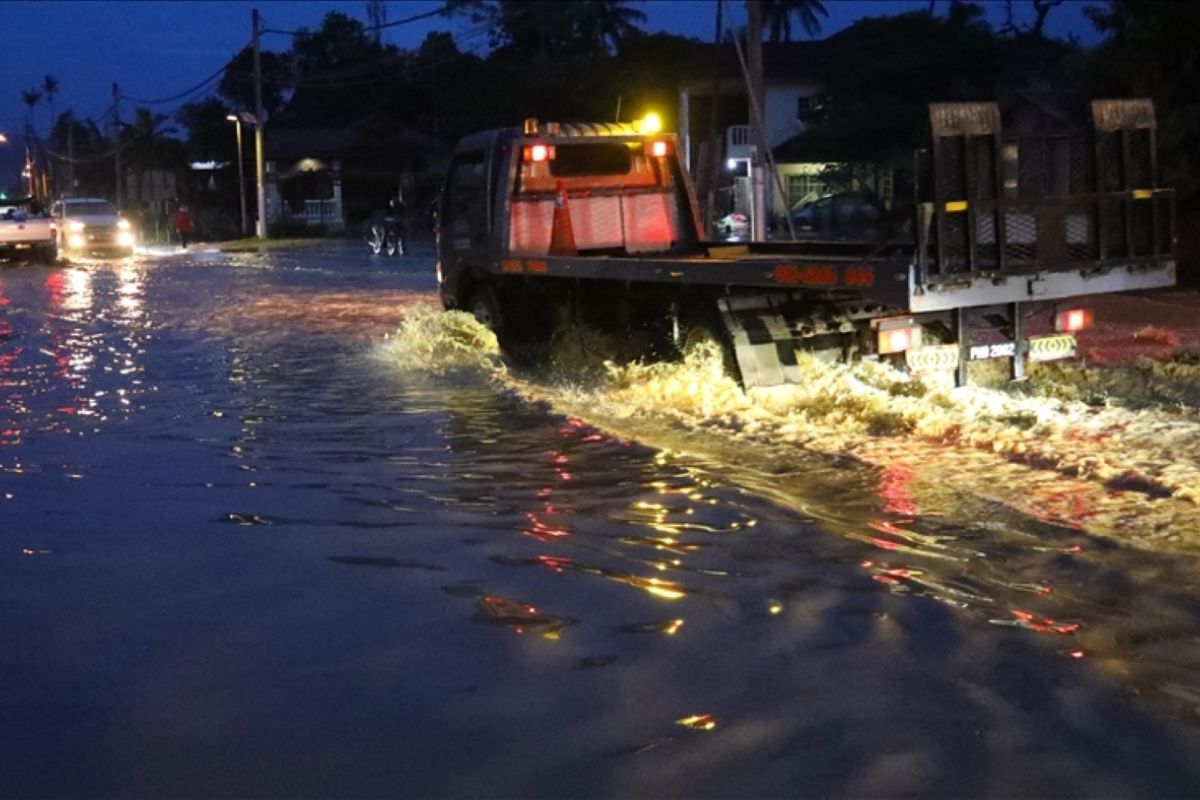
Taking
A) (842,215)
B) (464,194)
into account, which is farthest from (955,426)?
(842,215)

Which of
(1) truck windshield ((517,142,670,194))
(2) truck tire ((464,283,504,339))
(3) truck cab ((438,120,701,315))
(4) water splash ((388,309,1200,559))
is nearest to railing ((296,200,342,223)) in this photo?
(2) truck tire ((464,283,504,339))

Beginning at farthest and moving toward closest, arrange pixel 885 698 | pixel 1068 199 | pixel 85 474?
pixel 1068 199 < pixel 85 474 < pixel 885 698

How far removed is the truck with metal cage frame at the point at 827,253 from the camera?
966 centimetres

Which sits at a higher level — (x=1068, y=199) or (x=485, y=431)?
(x=1068, y=199)

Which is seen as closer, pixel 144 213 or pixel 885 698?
pixel 885 698

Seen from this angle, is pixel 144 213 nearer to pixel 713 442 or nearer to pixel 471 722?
pixel 713 442

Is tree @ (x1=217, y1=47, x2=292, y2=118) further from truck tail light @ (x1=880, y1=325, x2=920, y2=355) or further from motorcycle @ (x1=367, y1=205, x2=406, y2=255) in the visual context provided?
truck tail light @ (x1=880, y1=325, x2=920, y2=355)

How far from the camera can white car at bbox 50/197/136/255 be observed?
4241 cm

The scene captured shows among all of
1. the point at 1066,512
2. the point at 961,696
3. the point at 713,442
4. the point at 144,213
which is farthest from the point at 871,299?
the point at 144,213

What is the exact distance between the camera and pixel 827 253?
13.7 metres

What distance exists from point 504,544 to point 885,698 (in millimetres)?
2771

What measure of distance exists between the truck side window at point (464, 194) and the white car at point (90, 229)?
2912cm

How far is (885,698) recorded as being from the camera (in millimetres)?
5223

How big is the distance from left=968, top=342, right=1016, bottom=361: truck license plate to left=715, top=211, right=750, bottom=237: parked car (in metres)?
20.3
